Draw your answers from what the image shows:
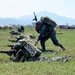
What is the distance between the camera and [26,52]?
13.2 metres

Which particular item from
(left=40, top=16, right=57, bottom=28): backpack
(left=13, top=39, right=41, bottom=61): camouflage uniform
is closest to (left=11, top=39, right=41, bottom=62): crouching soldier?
(left=13, top=39, right=41, bottom=61): camouflage uniform

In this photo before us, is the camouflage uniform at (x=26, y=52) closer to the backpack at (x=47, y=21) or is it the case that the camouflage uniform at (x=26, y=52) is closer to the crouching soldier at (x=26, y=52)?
the crouching soldier at (x=26, y=52)

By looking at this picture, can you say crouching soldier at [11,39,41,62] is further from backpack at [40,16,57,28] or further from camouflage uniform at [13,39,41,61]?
backpack at [40,16,57,28]

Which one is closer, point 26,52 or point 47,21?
point 26,52

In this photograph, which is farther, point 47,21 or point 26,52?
point 47,21

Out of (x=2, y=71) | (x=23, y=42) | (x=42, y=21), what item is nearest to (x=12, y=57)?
(x=23, y=42)

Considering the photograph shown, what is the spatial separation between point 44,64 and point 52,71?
5.05ft

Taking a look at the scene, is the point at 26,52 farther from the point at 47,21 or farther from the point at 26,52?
the point at 47,21

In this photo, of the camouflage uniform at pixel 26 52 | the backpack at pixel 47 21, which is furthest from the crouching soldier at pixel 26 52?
the backpack at pixel 47 21

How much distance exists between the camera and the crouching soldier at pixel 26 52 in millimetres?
13148

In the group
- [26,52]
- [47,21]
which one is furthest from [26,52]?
[47,21]

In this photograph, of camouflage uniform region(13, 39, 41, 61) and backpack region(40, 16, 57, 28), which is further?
backpack region(40, 16, 57, 28)

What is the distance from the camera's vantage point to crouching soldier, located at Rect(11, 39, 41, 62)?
13.1m

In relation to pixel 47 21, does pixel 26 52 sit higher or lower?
lower
